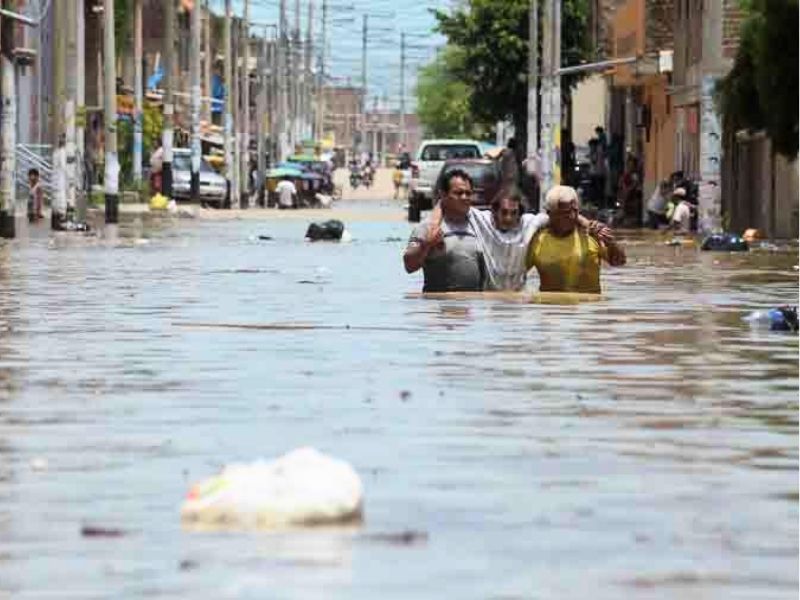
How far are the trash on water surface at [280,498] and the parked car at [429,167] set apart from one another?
61328 millimetres

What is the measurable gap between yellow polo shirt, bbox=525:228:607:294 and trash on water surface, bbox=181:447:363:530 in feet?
42.9

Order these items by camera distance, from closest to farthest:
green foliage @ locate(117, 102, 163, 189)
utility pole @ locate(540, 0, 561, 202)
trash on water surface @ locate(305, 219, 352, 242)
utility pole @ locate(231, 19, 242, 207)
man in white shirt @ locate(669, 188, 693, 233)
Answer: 1. trash on water surface @ locate(305, 219, 352, 242)
2. man in white shirt @ locate(669, 188, 693, 233)
3. utility pole @ locate(540, 0, 561, 202)
4. green foliage @ locate(117, 102, 163, 189)
5. utility pole @ locate(231, 19, 242, 207)

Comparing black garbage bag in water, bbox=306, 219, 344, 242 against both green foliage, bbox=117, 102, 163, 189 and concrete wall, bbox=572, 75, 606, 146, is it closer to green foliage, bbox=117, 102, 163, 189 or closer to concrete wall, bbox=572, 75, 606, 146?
green foliage, bbox=117, 102, 163, 189

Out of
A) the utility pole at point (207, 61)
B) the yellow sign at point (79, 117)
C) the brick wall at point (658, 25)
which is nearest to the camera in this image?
the yellow sign at point (79, 117)

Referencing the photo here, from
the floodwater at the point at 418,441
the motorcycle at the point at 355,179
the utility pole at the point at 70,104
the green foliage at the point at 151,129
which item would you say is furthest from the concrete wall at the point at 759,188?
the motorcycle at the point at 355,179

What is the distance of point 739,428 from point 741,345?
254 inches

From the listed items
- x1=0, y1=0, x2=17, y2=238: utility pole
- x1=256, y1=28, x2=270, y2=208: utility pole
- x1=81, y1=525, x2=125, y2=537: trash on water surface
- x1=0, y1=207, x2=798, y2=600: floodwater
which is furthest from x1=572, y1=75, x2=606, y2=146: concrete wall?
x1=81, y1=525, x2=125, y2=537: trash on water surface

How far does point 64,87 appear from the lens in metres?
60.1

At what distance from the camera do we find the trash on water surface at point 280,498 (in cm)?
1018

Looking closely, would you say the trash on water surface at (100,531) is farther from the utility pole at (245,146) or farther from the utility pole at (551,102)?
the utility pole at (245,146)

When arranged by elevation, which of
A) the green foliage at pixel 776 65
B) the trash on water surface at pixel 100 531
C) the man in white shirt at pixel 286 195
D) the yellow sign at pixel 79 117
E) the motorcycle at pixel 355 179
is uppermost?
the green foliage at pixel 776 65

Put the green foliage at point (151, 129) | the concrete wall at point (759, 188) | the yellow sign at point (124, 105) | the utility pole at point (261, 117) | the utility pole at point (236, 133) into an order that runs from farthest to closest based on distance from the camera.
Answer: the utility pole at point (261, 117) → the green foliage at point (151, 129) → the yellow sign at point (124, 105) → the utility pole at point (236, 133) → the concrete wall at point (759, 188)

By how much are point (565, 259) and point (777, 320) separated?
2.32 metres

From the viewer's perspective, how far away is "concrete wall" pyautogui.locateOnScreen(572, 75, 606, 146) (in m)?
118
